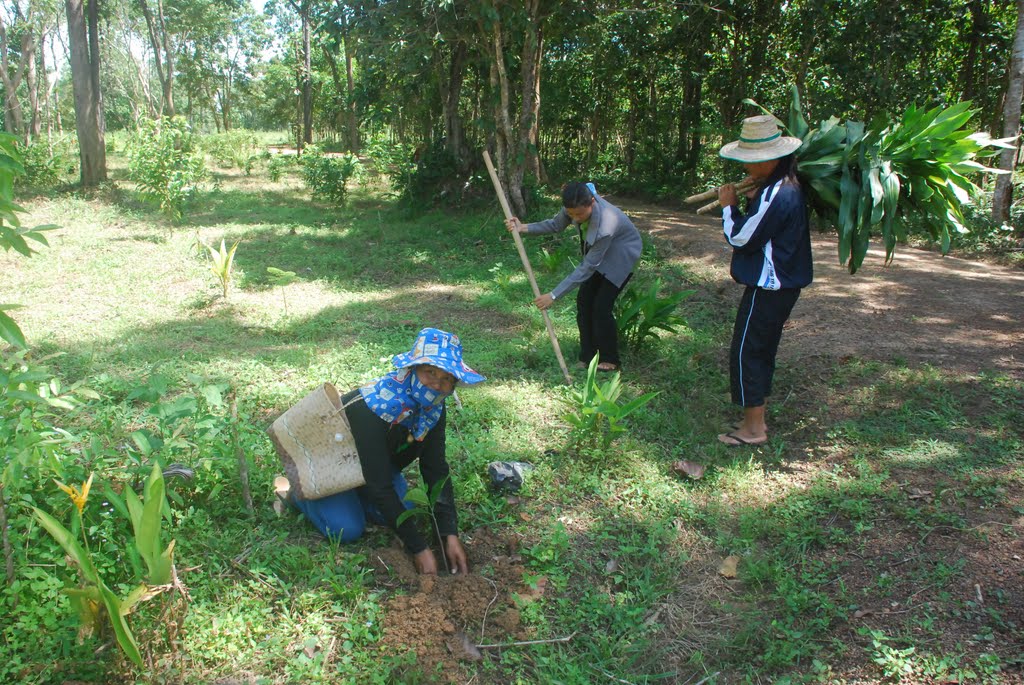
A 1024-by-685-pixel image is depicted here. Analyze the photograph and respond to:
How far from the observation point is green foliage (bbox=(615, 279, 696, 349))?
493 centimetres

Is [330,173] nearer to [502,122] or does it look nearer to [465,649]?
[502,122]

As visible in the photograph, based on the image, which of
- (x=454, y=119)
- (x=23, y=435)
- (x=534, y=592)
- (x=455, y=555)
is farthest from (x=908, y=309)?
(x=454, y=119)

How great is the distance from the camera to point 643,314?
5031 millimetres

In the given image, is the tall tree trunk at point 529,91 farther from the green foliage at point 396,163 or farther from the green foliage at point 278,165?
the green foliage at point 278,165

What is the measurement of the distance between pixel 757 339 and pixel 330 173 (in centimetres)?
894

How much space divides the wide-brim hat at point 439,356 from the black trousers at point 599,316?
2287 millimetres

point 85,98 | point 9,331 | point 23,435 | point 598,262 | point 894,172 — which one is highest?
point 85,98

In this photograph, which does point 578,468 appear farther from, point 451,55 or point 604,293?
point 451,55

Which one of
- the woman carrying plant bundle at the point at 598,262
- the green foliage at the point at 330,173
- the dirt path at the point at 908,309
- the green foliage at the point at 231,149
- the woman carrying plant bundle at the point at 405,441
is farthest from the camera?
the green foliage at the point at 231,149

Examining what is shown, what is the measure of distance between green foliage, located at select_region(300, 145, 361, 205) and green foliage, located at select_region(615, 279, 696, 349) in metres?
7.43

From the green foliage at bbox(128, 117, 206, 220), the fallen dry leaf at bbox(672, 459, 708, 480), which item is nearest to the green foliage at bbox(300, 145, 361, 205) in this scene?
the green foliage at bbox(128, 117, 206, 220)

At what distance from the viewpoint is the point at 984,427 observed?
3.94m

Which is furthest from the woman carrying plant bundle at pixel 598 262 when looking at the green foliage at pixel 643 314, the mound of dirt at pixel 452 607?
the mound of dirt at pixel 452 607

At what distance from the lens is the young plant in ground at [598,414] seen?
12.2ft
